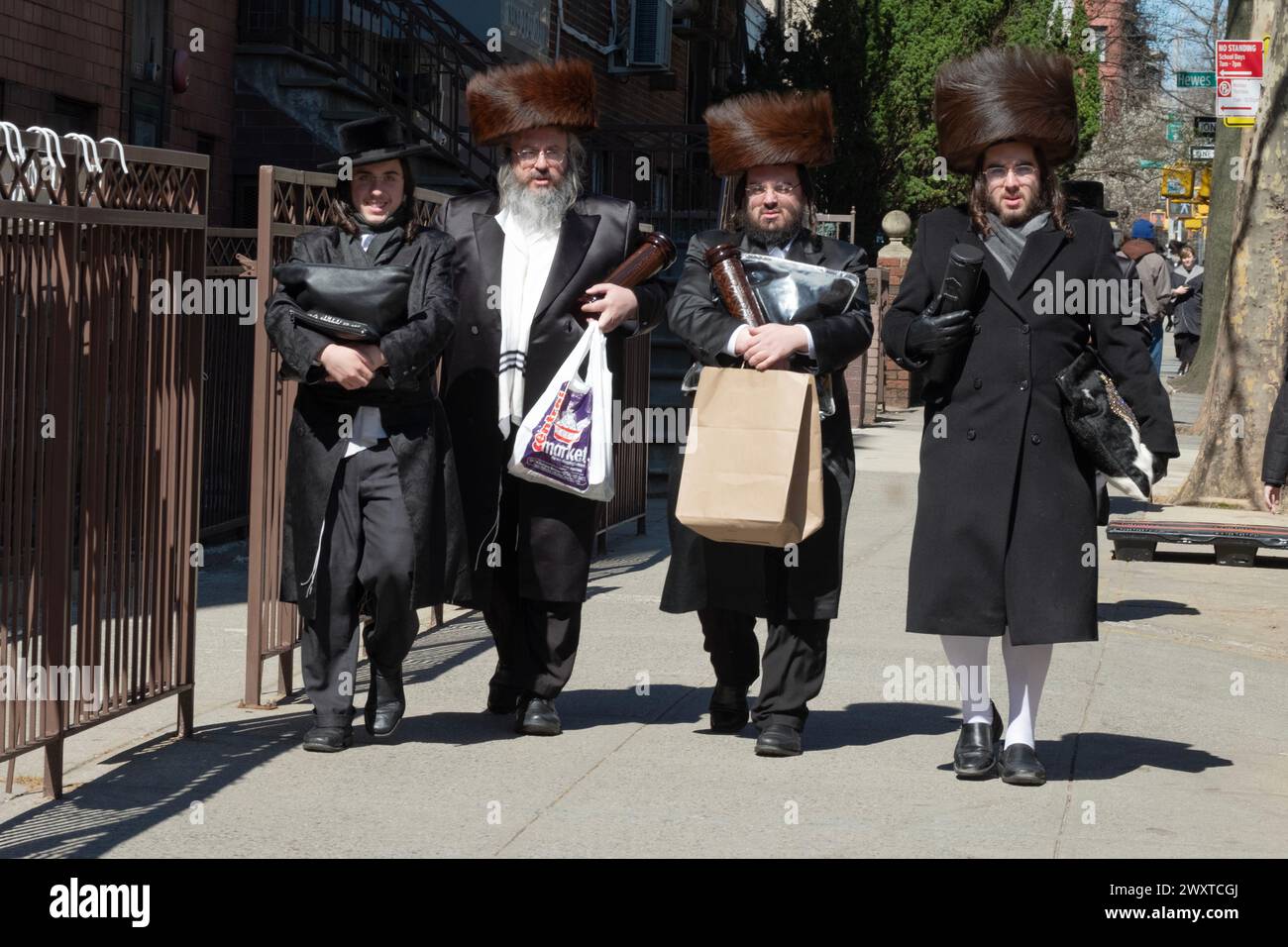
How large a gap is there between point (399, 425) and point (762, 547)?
117 cm

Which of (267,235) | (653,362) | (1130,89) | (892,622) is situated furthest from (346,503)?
(1130,89)

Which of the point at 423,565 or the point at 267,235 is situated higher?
the point at 267,235

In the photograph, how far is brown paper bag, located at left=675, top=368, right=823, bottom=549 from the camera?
5.81 metres

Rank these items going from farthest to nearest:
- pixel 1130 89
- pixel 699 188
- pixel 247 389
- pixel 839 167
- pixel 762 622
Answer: pixel 1130 89 < pixel 839 167 < pixel 699 188 < pixel 247 389 < pixel 762 622

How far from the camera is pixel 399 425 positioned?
604cm

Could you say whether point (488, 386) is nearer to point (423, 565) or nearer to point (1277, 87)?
point (423, 565)

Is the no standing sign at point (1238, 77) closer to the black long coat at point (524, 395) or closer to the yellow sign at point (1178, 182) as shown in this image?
the black long coat at point (524, 395)

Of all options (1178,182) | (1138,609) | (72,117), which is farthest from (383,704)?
(1178,182)

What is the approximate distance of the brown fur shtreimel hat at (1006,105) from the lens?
5.76 m

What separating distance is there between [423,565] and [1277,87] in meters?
9.96

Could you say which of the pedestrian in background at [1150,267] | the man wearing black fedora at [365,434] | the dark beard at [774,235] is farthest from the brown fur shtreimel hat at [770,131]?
the pedestrian in background at [1150,267]

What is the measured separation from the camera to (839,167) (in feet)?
89.2

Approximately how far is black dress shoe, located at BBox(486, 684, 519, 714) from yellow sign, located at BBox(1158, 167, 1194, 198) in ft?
145

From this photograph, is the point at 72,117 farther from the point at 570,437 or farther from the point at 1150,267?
the point at 1150,267
